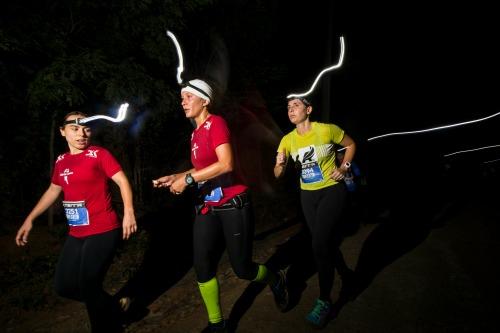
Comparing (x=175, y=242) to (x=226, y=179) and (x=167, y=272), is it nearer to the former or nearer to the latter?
(x=167, y=272)

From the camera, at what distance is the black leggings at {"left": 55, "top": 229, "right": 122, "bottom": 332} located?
138 inches

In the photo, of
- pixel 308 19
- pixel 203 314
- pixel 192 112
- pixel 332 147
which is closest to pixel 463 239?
pixel 332 147

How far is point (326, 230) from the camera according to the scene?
408cm

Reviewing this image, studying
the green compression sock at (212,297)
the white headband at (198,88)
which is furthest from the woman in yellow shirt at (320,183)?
the white headband at (198,88)

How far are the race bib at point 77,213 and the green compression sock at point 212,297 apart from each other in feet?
4.11

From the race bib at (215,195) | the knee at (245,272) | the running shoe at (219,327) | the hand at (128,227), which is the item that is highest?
the race bib at (215,195)

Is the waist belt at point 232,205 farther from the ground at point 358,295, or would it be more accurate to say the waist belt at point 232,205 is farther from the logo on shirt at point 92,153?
the ground at point 358,295

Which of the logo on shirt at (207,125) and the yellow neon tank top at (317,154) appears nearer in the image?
the logo on shirt at (207,125)

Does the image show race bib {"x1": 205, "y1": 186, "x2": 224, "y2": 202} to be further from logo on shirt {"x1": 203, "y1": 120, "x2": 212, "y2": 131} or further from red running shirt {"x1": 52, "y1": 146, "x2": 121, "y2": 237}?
red running shirt {"x1": 52, "y1": 146, "x2": 121, "y2": 237}

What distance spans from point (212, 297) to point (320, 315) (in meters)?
1.18

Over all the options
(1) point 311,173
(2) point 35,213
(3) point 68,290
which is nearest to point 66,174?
(2) point 35,213

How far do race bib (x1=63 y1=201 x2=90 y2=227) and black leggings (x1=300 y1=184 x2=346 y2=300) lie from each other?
2301mm

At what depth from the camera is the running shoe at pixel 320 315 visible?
3941mm

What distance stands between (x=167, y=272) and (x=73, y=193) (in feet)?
10.0
